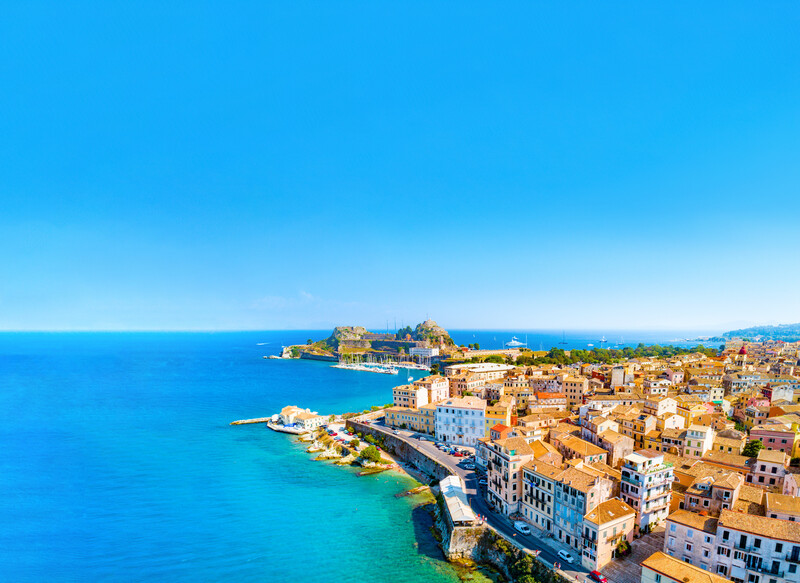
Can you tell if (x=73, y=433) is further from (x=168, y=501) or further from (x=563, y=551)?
(x=563, y=551)

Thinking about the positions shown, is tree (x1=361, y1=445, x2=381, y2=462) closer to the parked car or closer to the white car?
the parked car

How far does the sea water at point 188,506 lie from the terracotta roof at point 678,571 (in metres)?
15.5

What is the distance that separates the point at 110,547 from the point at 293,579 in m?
19.8

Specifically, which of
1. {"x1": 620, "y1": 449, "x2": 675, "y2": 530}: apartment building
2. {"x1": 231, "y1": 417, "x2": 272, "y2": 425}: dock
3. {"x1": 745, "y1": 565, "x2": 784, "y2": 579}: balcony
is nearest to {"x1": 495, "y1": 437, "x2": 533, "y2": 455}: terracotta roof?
{"x1": 620, "y1": 449, "x2": 675, "y2": 530}: apartment building

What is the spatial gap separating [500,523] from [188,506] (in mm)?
36049

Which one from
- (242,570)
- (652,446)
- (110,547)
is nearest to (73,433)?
(110,547)

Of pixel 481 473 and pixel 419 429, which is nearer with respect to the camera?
pixel 481 473

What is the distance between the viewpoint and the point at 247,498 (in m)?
47.5

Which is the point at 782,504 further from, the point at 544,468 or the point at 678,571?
the point at 544,468

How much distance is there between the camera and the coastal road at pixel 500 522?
3012cm

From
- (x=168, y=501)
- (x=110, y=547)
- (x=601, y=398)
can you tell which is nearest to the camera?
(x=110, y=547)

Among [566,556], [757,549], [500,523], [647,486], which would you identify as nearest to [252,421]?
[500,523]

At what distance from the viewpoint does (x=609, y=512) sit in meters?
30.5

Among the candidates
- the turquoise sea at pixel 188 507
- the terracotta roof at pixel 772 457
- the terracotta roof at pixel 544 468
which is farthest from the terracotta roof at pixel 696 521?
the turquoise sea at pixel 188 507
